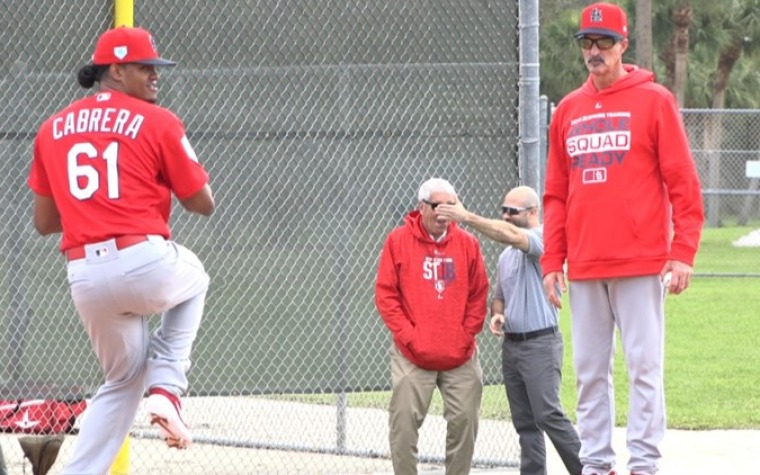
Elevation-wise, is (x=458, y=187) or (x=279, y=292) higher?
(x=458, y=187)

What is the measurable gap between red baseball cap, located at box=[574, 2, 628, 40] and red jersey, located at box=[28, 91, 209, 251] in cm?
196

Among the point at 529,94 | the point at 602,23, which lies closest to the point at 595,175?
the point at 602,23

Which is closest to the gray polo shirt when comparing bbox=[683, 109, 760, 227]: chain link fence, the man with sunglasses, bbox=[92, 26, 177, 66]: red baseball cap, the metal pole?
the man with sunglasses

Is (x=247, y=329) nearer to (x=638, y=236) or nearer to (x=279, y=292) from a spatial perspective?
(x=279, y=292)

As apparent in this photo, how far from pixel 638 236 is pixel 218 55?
289 cm

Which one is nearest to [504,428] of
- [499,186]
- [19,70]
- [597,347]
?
[499,186]

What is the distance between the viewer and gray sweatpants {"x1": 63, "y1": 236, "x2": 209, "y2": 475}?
6391mm

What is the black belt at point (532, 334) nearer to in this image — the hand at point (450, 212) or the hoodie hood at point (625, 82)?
the hand at point (450, 212)

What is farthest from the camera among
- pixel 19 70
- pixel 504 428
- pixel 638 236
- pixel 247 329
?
pixel 504 428

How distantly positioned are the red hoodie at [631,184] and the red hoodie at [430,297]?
1.16 metres

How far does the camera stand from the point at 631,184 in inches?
282

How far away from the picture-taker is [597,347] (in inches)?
288

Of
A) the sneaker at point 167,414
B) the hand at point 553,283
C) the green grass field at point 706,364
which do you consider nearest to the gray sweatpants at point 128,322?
the sneaker at point 167,414

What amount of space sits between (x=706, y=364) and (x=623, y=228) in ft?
27.0
